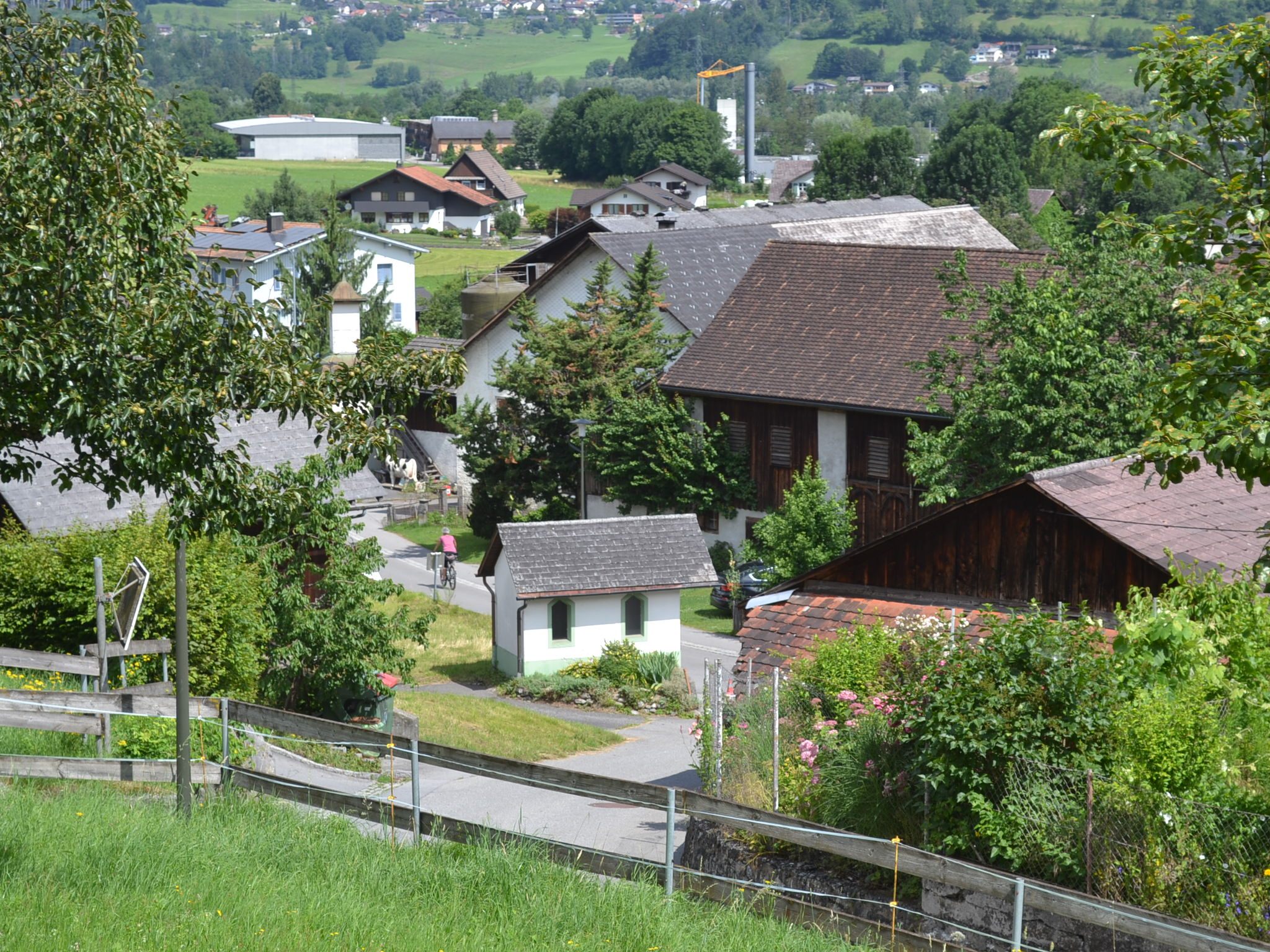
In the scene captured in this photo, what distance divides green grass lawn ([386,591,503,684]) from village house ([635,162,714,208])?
4173 inches

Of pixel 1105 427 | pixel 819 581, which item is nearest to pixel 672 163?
pixel 1105 427

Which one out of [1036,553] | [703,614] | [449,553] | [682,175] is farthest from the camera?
[682,175]

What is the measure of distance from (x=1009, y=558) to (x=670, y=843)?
9804 mm

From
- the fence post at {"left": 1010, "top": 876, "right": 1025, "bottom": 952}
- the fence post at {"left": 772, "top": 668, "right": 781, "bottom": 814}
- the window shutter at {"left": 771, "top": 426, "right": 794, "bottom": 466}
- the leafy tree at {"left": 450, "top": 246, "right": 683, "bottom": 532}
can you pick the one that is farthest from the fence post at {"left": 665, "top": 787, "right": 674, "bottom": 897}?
the leafy tree at {"left": 450, "top": 246, "right": 683, "bottom": 532}

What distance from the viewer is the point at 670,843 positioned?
9156 mm

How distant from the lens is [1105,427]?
29.1m

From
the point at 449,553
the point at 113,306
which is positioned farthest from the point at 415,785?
the point at 449,553

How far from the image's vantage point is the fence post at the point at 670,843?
906 cm

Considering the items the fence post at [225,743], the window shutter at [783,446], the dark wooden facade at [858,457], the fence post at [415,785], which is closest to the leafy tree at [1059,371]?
the dark wooden facade at [858,457]

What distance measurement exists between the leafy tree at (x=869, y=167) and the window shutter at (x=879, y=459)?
242ft

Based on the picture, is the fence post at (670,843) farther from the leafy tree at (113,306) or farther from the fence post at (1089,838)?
the leafy tree at (113,306)

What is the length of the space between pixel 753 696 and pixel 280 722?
16.2 ft

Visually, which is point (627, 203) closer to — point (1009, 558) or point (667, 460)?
point (667, 460)

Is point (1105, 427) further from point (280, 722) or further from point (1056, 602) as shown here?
point (280, 722)
